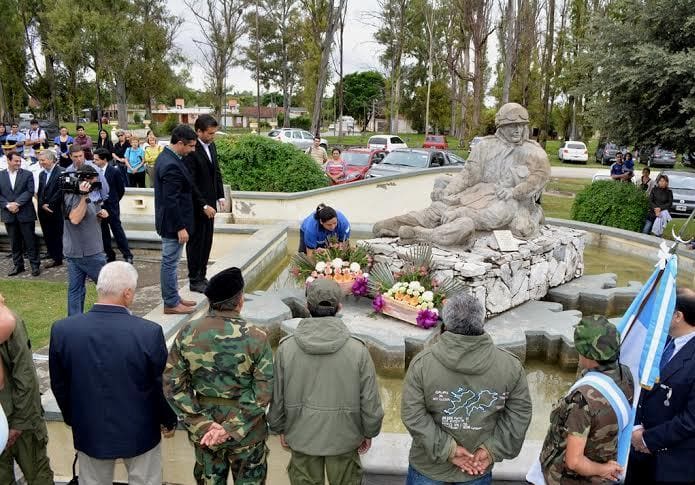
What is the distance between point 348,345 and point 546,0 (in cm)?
3028

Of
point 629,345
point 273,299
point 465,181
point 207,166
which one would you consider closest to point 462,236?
point 465,181

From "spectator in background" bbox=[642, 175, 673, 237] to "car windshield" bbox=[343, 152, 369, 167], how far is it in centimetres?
809

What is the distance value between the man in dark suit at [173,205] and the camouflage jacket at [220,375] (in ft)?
8.63

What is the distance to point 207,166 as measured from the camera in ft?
20.0

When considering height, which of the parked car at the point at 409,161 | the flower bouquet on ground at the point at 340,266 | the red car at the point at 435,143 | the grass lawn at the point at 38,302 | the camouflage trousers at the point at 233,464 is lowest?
the grass lawn at the point at 38,302

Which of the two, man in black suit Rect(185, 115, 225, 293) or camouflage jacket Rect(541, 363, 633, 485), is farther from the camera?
man in black suit Rect(185, 115, 225, 293)

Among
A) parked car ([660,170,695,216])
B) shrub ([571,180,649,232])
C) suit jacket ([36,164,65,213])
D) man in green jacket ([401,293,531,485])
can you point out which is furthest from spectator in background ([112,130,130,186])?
parked car ([660,170,695,216])

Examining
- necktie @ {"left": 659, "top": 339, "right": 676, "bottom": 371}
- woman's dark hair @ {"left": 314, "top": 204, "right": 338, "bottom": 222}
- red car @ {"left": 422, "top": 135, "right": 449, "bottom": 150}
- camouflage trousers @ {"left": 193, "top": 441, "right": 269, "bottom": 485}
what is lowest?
camouflage trousers @ {"left": 193, "top": 441, "right": 269, "bottom": 485}

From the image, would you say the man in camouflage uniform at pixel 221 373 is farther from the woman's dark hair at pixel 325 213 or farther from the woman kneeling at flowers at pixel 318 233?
the woman kneeling at flowers at pixel 318 233

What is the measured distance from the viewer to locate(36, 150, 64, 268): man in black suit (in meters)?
7.62

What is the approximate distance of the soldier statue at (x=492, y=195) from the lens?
684 centimetres

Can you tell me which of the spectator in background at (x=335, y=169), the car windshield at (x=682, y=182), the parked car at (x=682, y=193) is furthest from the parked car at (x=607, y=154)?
the spectator in background at (x=335, y=169)

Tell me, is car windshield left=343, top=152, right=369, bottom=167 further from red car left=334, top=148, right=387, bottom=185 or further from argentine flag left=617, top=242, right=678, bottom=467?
argentine flag left=617, top=242, right=678, bottom=467

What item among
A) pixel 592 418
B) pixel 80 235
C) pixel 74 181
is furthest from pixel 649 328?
pixel 74 181
